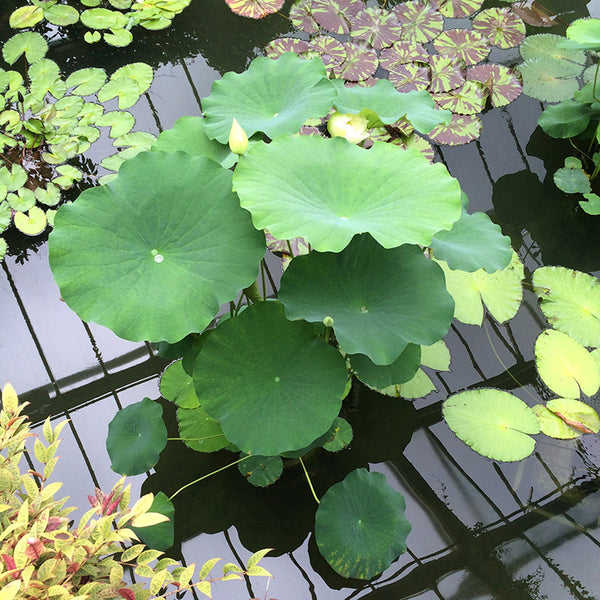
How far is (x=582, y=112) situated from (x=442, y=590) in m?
2.13

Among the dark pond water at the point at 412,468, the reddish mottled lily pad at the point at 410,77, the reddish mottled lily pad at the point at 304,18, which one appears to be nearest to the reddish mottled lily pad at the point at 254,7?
the reddish mottled lily pad at the point at 304,18

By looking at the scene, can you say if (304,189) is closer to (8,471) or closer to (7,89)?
(8,471)

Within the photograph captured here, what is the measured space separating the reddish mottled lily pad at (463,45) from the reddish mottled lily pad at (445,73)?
8 centimetres

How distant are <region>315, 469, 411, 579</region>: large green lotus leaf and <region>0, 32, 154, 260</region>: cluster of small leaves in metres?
1.79

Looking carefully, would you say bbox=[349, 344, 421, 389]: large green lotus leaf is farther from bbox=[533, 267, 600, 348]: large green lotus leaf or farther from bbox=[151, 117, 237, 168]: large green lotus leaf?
bbox=[533, 267, 600, 348]: large green lotus leaf

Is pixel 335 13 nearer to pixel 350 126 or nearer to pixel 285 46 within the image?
pixel 285 46

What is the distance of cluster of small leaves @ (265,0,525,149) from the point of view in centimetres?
290

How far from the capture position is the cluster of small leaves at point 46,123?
2703mm

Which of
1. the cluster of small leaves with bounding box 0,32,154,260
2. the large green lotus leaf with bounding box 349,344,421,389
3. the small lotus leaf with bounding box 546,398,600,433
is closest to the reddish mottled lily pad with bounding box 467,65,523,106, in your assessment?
the small lotus leaf with bounding box 546,398,600,433

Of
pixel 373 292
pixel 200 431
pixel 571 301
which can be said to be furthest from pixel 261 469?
pixel 571 301

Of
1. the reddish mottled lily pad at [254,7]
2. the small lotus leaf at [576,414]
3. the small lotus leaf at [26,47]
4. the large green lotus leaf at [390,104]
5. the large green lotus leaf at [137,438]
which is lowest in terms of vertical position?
the small lotus leaf at [576,414]

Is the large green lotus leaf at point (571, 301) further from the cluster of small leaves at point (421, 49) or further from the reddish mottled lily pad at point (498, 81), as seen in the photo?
the reddish mottled lily pad at point (498, 81)

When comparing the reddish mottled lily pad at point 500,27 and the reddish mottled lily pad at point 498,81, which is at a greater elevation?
the reddish mottled lily pad at point 500,27

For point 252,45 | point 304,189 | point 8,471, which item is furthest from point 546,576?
point 252,45
